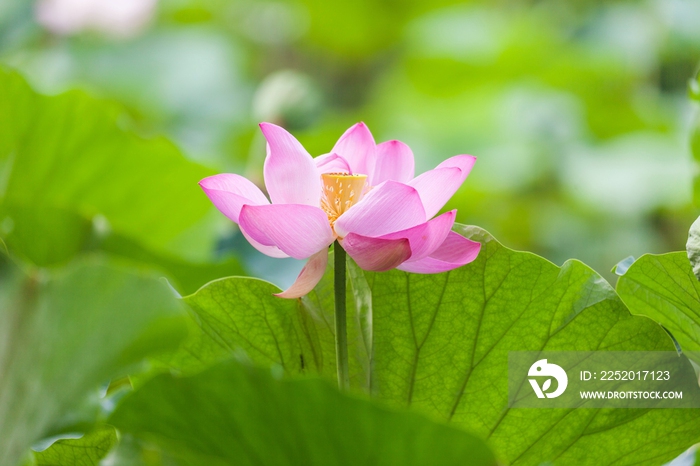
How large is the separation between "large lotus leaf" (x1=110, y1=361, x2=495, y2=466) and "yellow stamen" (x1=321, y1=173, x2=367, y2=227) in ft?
0.37

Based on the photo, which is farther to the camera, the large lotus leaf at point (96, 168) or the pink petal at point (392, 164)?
the large lotus leaf at point (96, 168)

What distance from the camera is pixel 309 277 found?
265mm

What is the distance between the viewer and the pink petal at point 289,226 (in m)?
0.25

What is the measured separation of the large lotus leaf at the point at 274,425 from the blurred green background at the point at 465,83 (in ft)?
3.57

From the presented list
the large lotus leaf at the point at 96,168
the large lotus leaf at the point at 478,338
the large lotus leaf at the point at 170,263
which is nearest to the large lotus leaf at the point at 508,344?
the large lotus leaf at the point at 478,338

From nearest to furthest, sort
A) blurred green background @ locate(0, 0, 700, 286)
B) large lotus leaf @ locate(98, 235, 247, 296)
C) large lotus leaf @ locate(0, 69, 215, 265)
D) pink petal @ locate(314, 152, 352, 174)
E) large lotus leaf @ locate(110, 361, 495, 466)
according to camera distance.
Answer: large lotus leaf @ locate(110, 361, 495, 466), pink petal @ locate(314, 152, 352, 174), large lotus leaf @ locate(98, 235, 247, 296), large lotus leaf @ locate(0, 69, 215, 265), blurred green background @ locate(0, 0, 700, 286)

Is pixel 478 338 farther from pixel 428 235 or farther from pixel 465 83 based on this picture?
pixel 465 83

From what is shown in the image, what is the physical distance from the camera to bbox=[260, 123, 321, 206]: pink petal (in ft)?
0.87

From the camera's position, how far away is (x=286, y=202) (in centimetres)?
27

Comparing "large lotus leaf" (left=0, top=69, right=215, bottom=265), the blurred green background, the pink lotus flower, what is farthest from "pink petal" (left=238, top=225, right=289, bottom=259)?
the blurred green background

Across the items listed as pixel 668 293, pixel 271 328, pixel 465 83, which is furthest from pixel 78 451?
pixel 465 83

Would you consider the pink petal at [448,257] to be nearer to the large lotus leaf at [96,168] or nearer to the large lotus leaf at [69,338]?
the large lotus leaf at [69,338]

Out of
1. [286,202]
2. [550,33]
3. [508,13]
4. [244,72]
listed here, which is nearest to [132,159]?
[286,202]

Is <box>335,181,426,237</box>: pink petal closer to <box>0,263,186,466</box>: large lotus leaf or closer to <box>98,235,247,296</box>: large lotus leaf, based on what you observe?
<box>0,263,186,466</box>: large lotus leaf
